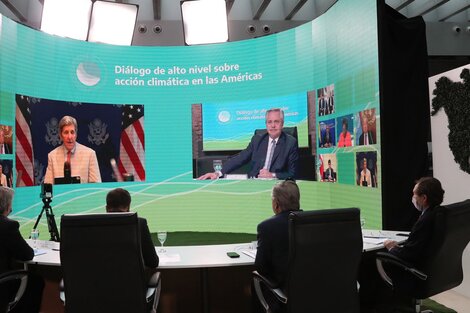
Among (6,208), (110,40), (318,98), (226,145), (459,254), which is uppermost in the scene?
(110,40)

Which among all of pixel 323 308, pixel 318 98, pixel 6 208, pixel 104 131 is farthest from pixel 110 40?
pixel 323 308

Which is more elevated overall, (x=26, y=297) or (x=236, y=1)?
(x=236, y=1)

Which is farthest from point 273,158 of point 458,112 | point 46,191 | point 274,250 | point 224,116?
point 274,250

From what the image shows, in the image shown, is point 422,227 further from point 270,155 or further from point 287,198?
point 270,155

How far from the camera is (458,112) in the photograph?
4.47 metres

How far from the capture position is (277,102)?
7.18m

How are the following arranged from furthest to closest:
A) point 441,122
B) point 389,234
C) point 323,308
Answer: point 441,122
point 389,234
point 323,308

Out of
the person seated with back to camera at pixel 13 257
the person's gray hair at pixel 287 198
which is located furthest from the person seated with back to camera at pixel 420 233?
the person seated with back to camera at pixel 13 257

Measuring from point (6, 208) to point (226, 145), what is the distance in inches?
185

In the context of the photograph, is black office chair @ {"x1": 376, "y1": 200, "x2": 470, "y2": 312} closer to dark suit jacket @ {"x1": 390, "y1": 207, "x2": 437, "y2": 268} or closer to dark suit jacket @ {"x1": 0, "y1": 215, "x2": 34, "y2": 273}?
dark suit jacket @ {"x1": 390, "y1": 207, "x2": 437, "y2": 268}

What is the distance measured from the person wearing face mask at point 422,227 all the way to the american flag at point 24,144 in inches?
195

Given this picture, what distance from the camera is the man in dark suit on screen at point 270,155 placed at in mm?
6934

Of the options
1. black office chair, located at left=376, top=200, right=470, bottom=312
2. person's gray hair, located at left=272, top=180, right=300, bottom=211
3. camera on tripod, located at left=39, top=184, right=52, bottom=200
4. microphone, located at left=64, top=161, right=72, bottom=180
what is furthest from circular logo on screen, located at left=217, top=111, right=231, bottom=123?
person's gray hair, located at left=272, top=180, right=300, bottom=211

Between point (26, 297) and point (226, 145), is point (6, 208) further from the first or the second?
point (226, 145)
